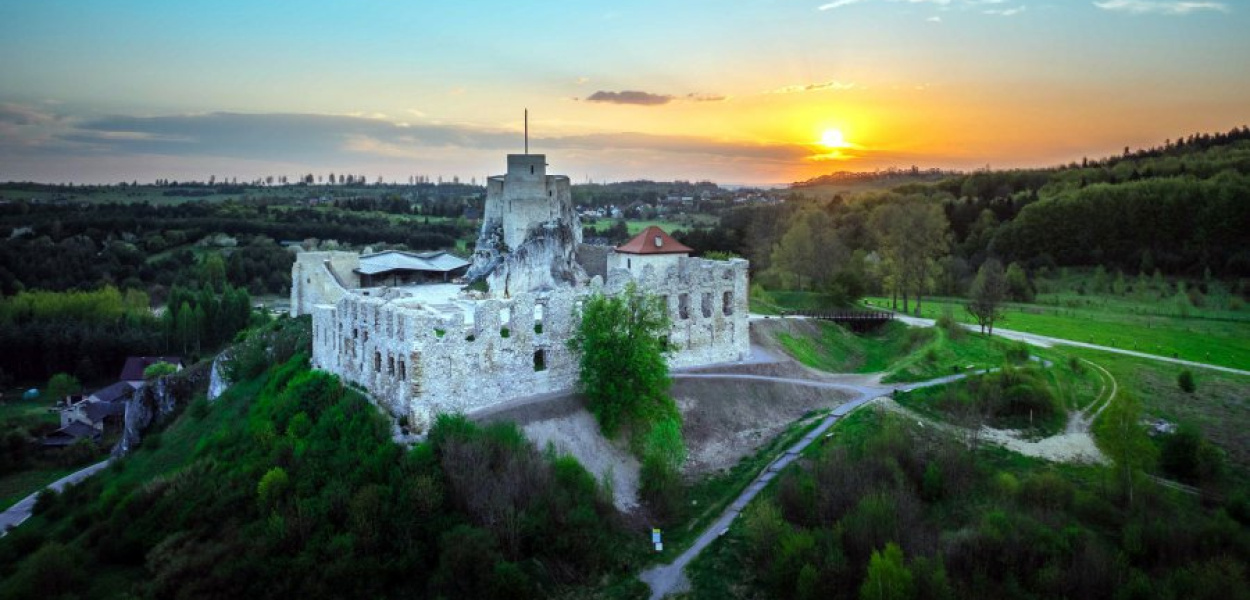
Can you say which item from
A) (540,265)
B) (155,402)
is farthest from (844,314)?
(155,402)

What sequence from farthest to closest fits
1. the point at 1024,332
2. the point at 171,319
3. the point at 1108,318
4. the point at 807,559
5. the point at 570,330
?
1. the point at 171,319
2. the point at 1108,318
3. the point at 1024,332
4. the point at 570,330
5. the point at 807,559

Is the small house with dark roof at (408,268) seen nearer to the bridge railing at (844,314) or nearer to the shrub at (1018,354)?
the bridge railing at (844,314)

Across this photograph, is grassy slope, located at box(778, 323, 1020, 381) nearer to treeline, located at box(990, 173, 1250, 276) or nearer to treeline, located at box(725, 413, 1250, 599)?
treeline, located at box(725, 413, 1250, 599)

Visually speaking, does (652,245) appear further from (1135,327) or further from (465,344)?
(1135,327)

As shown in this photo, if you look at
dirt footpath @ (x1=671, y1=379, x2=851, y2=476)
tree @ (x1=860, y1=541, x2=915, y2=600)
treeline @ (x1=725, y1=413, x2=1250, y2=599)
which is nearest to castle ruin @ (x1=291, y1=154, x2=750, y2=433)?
dirt footpath @ (x1=671, y1=379, x2=851, y2=476)

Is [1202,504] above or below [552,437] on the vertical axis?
below

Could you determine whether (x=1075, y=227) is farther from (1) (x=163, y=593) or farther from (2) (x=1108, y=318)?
(1) (x=163, y=593)

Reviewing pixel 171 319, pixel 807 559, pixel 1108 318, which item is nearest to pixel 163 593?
pixel 807 559
